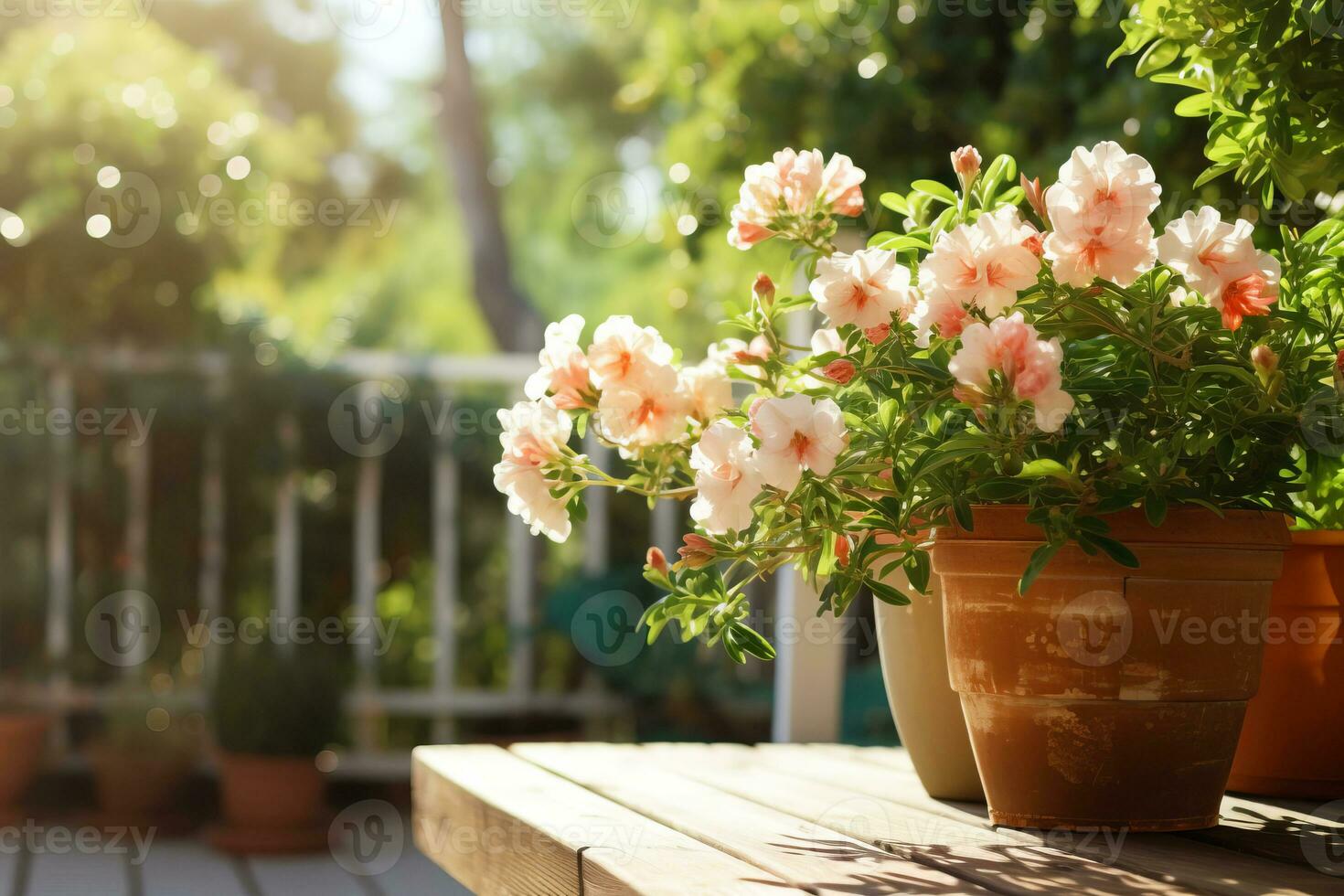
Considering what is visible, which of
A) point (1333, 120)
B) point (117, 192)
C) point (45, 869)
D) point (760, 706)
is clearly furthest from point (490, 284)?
point (1333, 120)

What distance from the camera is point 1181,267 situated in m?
0.86

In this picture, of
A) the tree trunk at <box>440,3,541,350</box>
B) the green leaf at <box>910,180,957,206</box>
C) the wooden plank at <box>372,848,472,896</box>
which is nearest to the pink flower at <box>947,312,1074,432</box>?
the green leaf at <box>910,180,957,206</box>

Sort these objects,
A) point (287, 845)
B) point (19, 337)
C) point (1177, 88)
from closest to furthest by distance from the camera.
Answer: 1. point (1177, 88)
2. point (287, 845)
3. point (19, 337)

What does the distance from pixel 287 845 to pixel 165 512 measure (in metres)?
0.93

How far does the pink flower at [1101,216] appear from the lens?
32.6 inches

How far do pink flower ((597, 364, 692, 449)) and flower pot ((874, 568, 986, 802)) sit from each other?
0.82ft

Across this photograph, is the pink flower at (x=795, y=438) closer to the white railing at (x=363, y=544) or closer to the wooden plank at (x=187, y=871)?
the wooden plank at (x=187, y=871)

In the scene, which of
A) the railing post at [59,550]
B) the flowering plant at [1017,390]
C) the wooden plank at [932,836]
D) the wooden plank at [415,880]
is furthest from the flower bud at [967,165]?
the railing post at [59,550]

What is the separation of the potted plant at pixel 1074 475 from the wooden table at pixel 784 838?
7 centimetres

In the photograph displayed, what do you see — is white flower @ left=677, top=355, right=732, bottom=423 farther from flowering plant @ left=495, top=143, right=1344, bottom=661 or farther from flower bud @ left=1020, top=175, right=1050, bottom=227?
flower bud @ left=1020, top=175, right=1050, bottom=227

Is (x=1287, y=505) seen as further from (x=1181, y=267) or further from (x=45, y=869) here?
(x=45, y=869)

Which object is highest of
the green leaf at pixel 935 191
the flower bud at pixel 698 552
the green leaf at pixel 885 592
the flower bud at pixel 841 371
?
the green leaf at pixel 935 191

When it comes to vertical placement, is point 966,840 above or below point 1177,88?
below

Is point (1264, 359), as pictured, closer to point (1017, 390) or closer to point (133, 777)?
point (1017, 390)
